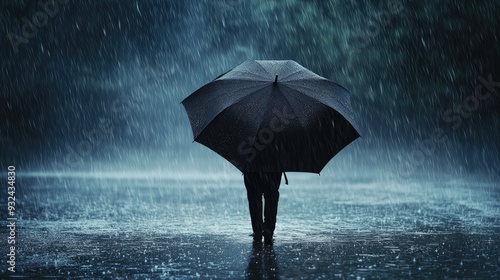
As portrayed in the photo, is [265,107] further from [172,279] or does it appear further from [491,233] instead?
[491,233]

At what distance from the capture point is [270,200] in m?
8.42

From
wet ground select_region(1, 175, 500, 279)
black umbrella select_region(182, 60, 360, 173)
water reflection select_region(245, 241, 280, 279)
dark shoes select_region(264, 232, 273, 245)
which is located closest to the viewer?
water reflection select_region(245, 241, 280, 279)

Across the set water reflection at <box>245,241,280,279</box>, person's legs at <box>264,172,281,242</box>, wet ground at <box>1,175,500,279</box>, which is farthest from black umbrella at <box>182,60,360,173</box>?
wet ground at <box>1,175,500,279</box>

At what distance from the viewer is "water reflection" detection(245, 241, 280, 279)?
6.53 meters

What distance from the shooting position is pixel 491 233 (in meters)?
9.91

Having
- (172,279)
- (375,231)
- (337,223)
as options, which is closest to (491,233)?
(375,231)

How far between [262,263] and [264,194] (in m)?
1.38

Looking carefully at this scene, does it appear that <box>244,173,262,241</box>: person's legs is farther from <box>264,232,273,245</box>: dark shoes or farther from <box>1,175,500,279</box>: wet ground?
<box>1,175,500,279</box>: wet ground

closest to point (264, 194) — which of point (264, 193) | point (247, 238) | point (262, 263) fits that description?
point (264, 193)

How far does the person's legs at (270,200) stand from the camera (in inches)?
328

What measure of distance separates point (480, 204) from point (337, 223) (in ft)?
15.1

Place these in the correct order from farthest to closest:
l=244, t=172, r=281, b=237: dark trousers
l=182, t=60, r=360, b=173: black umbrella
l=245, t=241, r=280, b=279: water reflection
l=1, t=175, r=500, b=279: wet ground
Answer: l=244, t=172, r=281, b=237: dark trousers, l=182, t=60, r=360, b=173: black umbrella, l=1, t=175, r=500, b=279: wet ground, l=245, t=241, r=280, b=279: water reflection

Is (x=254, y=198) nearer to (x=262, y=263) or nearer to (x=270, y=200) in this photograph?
(x=270, y=200)

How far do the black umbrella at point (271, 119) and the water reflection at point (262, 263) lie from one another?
81 centimetres
